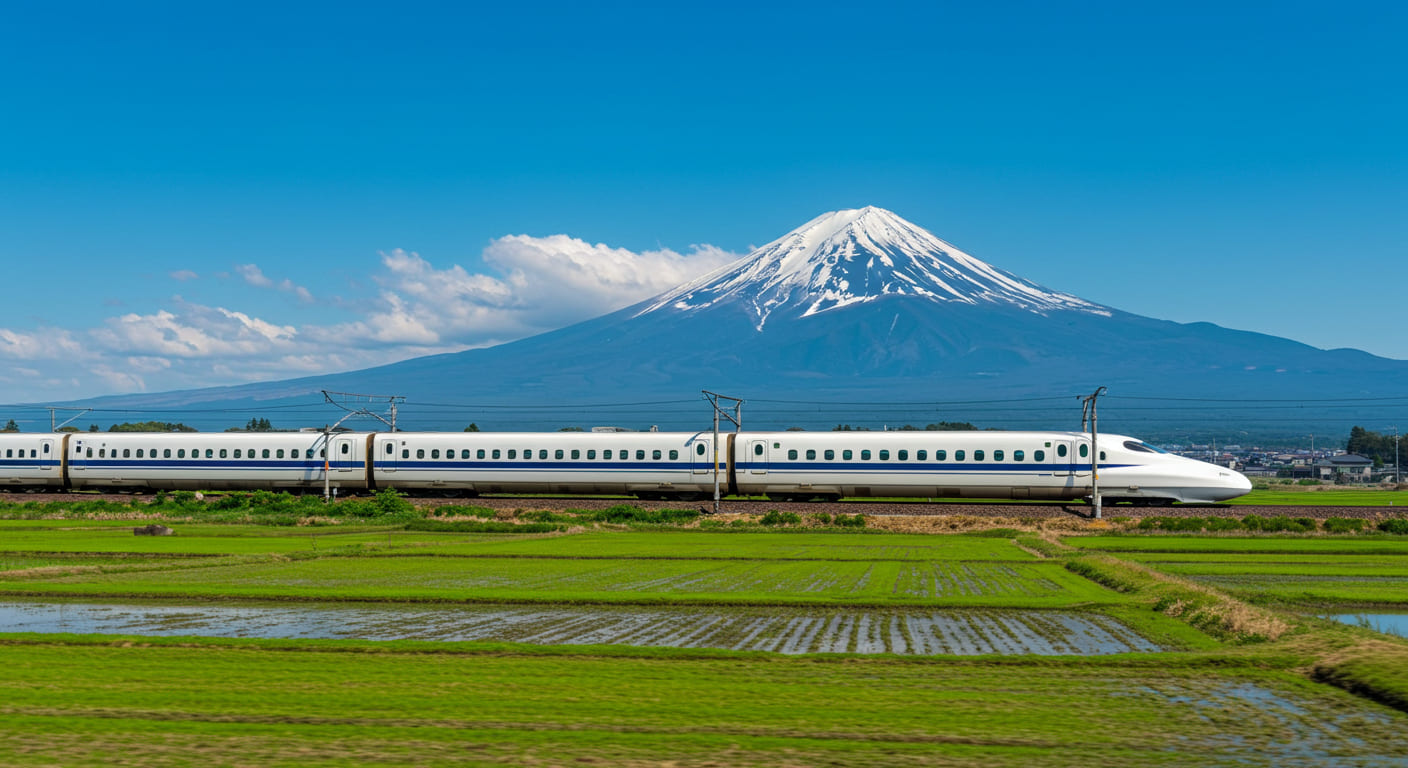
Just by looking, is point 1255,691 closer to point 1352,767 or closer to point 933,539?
point 1352,767

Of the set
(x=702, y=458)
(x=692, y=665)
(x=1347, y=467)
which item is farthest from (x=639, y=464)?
(x=1347, y=467)

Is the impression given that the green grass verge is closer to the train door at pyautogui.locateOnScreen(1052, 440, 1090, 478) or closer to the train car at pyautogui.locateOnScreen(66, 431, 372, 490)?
the train door at pyautogui.locateOnScreen(1052, 440, 1090, 478)

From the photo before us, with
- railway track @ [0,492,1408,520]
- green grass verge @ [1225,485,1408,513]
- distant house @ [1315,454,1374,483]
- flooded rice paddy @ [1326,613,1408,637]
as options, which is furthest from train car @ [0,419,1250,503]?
distant house @ [1315,454,1374,483]

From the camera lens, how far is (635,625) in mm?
20922

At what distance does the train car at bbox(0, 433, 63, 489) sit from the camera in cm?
6925

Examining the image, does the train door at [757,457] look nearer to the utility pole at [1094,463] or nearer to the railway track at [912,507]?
Result: the railway track at [912,507]

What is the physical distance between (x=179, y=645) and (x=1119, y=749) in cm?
1318

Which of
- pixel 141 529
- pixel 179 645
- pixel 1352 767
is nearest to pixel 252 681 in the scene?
pixel 179 645

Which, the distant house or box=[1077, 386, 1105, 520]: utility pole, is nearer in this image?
box=[1077, 386, 1105, 520]: utility pole

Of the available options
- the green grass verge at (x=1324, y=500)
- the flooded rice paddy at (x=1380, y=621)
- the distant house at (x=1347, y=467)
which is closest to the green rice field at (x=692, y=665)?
the flooded rice paddy at (x=1380, y=621)

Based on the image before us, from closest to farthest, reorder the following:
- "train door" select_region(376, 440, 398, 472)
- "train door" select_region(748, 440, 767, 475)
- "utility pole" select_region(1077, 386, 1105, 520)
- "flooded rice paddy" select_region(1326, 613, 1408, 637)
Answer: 1. "flooded rice paddy" select_region(1326, 613, 1408, 637)
2. "utility pole" select_region(1077, 386, 1105, 520)
3. "train door" select_region(748, 440, 767, 475)
4. "train door" select_region(376, 440, 398, 472)

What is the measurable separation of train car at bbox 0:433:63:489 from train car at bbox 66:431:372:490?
95cm

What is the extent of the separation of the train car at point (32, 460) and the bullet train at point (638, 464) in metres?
0.08

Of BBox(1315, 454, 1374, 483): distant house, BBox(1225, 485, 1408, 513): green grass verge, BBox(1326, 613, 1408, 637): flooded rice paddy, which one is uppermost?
BBox(1326, 613, 1408, 637): flooded rice paddy
